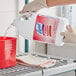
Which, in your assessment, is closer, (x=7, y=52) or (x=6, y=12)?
(x=7, y=52)

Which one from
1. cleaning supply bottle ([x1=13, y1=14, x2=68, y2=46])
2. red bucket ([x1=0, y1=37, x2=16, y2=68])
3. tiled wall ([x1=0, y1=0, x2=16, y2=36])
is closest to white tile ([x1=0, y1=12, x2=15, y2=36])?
tiled wall ([x1=0, y1=0, x2=16, y2=36])

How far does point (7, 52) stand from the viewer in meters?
1.17

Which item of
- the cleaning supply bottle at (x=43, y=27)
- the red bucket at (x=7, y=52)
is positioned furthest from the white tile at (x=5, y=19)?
the red bucket at (x=7, y=52)

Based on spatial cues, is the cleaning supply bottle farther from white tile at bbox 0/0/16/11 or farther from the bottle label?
white tile at bbox 0/0/16/11

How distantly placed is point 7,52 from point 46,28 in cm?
A: 34

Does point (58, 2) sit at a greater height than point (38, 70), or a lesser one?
greater

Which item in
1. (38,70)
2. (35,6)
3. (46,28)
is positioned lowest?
(38,70)

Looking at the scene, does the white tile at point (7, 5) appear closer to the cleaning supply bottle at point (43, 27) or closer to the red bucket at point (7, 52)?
the cleaning supply bottle at point (43, 27)

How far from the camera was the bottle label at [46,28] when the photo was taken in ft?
4.49

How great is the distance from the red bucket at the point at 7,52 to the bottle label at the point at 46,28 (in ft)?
0.78

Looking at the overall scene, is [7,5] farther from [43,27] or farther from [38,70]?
[38,70]

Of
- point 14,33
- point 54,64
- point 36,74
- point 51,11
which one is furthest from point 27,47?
point 36,74

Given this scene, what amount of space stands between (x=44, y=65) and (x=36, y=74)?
0.40 ft

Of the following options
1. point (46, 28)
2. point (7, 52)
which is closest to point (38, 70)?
point (7, 52)
